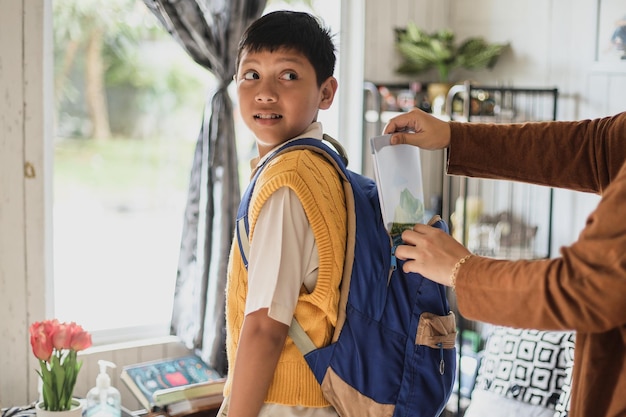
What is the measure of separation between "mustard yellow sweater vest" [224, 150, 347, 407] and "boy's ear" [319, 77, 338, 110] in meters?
0.21

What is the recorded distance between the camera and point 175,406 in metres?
2.12

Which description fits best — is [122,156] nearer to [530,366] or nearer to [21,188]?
[21,188]

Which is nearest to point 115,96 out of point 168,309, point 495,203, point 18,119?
point 168,309

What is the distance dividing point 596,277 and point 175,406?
1.55m

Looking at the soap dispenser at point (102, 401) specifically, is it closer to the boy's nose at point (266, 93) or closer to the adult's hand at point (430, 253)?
the boy's nose at point (266, 93)

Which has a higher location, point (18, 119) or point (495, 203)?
point (18, 119)

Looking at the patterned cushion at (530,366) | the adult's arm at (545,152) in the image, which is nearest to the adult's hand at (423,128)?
the adult's arm at (545,152)

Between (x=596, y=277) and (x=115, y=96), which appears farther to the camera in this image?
(x=115, y=96)

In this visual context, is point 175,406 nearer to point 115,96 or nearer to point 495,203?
point 495,203

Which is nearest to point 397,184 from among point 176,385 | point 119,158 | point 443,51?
point 176,385

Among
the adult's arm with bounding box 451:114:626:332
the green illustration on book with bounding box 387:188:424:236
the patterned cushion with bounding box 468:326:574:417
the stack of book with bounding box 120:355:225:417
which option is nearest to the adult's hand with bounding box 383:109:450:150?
the green illustration on book with bounding box 387:188:424:236

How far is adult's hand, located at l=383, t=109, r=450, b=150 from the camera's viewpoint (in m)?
1.29

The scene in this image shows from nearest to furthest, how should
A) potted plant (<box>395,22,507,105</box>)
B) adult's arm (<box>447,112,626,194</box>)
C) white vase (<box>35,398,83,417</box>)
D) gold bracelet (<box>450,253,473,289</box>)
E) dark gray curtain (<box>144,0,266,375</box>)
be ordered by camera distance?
gold bracelet (<box>450,253,473,289</box>) → adult's arm (<box>447,112,626,194</box>) → white vase (<box>35,398,83,417</box>) → dark gray curtain (<box>144,0,266,375</box>) → potted plant (<box>395,22,507,105</box>)

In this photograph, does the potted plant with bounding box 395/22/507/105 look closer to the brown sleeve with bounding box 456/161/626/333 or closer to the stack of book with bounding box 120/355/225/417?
the stack of book with bounding box 120/355/225/417
